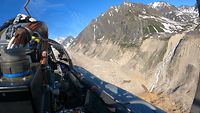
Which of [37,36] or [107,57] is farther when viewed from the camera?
[107,57]

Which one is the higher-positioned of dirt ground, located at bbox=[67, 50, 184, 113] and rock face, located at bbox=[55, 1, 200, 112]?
rock face, located at bbox=[55, 1, 200, 112]

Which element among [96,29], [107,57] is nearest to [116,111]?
[107,57]

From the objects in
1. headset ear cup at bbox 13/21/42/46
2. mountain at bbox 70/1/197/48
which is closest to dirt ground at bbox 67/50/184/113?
headset ear cup at bbox 13/21/42/46

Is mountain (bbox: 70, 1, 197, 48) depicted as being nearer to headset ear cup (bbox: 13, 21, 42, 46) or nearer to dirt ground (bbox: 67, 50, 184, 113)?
dirt ground (bbox: 67, 50, 184, 113)

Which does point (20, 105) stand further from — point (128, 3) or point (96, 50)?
point (128, 3)

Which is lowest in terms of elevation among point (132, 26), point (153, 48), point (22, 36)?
point (22, 36)

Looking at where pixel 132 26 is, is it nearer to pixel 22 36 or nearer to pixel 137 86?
pixel 137 86

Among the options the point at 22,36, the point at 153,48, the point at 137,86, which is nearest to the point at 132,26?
the point at 153,48

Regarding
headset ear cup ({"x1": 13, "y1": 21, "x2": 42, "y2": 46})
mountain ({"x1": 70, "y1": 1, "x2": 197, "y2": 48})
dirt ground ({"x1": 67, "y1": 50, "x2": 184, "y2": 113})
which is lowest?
dirt ground ({"x1": 67, "y1": 50, "x2": 184, "y2": 113})

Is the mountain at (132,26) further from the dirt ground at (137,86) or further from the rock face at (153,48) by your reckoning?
the dirt ground at (137,86)
